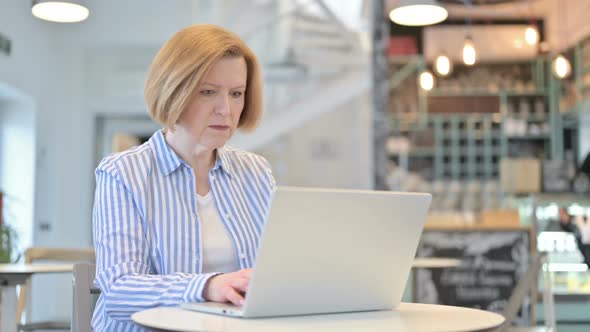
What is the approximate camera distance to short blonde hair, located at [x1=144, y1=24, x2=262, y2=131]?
5.49ft

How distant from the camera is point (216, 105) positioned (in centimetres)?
172

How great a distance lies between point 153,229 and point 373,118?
559cm

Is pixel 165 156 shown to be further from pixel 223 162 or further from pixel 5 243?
pixel 5 243

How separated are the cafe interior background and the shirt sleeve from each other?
271 cm

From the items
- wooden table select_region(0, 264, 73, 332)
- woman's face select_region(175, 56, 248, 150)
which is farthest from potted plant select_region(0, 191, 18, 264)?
woman's face select_region(175, 56, 248, 150)

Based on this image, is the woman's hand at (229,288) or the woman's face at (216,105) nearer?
the woman's hand at (229,288)

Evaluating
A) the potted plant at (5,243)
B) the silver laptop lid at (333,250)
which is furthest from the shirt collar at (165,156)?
the potted plant at (5,243)

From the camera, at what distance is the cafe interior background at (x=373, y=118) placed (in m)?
6.23

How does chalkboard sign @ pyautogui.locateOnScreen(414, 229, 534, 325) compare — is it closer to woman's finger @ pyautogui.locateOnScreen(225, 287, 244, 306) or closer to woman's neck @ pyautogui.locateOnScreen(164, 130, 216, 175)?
woman's neck @ pyautogui.locateOnScreen(164, 130, 216, 175)

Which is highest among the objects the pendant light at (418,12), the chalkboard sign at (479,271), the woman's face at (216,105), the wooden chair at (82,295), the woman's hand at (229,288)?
the pendant light at (418,12)

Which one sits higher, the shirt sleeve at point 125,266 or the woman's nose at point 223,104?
the woman's nose at point 223,104

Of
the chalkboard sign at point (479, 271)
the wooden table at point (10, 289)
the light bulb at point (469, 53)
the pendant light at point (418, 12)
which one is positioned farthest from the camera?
the chalkboard sign at point (479, 271)

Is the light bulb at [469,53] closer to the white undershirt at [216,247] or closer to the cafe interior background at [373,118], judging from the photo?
the cafe interior background at [373,118]

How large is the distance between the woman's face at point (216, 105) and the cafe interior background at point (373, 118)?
2.54 meters
